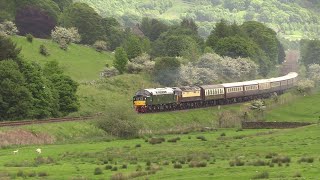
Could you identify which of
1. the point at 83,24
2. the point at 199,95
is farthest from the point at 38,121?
the point at 83,24

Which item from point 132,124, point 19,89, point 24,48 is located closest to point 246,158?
point 132,124

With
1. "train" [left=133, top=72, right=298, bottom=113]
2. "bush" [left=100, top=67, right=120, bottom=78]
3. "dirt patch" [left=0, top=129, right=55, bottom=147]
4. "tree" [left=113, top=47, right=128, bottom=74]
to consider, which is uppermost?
"tree" [left=113, top=47, right=128, bottom=74]

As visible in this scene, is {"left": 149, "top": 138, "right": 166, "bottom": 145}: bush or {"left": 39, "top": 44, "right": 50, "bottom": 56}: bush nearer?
{"left": 149, "top": 138, "right": 166, "bottom": 145}: bush

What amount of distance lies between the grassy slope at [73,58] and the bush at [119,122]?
145ft

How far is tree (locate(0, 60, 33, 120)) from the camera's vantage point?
9988 cm

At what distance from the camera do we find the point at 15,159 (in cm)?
7338

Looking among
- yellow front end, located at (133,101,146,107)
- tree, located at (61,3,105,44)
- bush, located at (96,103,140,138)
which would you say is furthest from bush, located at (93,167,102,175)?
tree, located at (61,3,105,44)

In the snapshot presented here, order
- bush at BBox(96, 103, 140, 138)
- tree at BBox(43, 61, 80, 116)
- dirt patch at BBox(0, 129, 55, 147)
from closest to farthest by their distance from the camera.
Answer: dirt patch at BBox(0, 129, 55, 147) → bush at BBox(96, 103, 140, 138) → tree at BBox(43, 61, 80, 116)

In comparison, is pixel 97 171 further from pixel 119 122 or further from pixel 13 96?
pixel 13 96

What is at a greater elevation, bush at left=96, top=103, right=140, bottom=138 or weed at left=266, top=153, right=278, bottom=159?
bush at left=96, top=103, right=140, bottom=138

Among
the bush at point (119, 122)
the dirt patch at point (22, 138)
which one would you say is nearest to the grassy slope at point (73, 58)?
the bush at point (119, 122)

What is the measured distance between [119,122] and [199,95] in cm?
3839

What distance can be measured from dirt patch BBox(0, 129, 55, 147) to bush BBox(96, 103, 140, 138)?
38.5 ft

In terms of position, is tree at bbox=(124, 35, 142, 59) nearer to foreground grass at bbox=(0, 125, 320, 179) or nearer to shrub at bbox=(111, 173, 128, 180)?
foreground grass at bbox=(0, 125, 320, 179)
